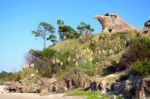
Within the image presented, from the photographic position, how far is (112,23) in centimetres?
4144

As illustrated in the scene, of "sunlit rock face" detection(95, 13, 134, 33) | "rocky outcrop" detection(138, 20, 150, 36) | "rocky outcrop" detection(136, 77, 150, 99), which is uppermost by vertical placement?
"sunlit rock face" detection(95, 13, 134, 33)

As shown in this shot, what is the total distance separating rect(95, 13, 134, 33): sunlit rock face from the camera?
129ft

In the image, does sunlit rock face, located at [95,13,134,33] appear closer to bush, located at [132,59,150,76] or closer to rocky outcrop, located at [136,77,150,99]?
bush, located at [132,59,150,76]

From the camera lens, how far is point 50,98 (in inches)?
887

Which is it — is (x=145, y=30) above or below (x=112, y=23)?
below

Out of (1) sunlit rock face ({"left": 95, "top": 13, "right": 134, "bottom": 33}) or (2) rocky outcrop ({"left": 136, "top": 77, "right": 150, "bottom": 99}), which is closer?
(2) rocky outcrop ({"left": 136, "top": 77, "right": 150, "bottom": 99})

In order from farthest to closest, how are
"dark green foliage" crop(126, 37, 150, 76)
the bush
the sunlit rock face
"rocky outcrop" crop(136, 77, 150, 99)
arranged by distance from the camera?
the sunlit rock face, "dark green foliage" crop(126, 37, 150, 76), the bush, "rocky outcrop" crop(136, 77, 150, 99)

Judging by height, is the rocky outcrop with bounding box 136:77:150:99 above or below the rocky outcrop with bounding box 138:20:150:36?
below

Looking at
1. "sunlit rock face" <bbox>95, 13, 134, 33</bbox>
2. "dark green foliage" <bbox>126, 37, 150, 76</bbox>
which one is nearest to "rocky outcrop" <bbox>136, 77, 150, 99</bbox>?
"dark green foliage" <bbox>126, 37, 150, 76</bbox>

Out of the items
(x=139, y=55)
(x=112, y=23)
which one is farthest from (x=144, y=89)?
(x=112, y=23)

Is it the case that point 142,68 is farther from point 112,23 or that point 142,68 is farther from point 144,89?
point 112,23

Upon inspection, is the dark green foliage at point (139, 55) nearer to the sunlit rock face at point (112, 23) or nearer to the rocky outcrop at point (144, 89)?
the rocky outcrop at point (144, 89)

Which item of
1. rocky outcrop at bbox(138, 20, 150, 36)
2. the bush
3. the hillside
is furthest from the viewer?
rocky outcrop at bbox(138, 20, 150, 36)

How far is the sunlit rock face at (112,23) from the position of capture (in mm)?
39406
